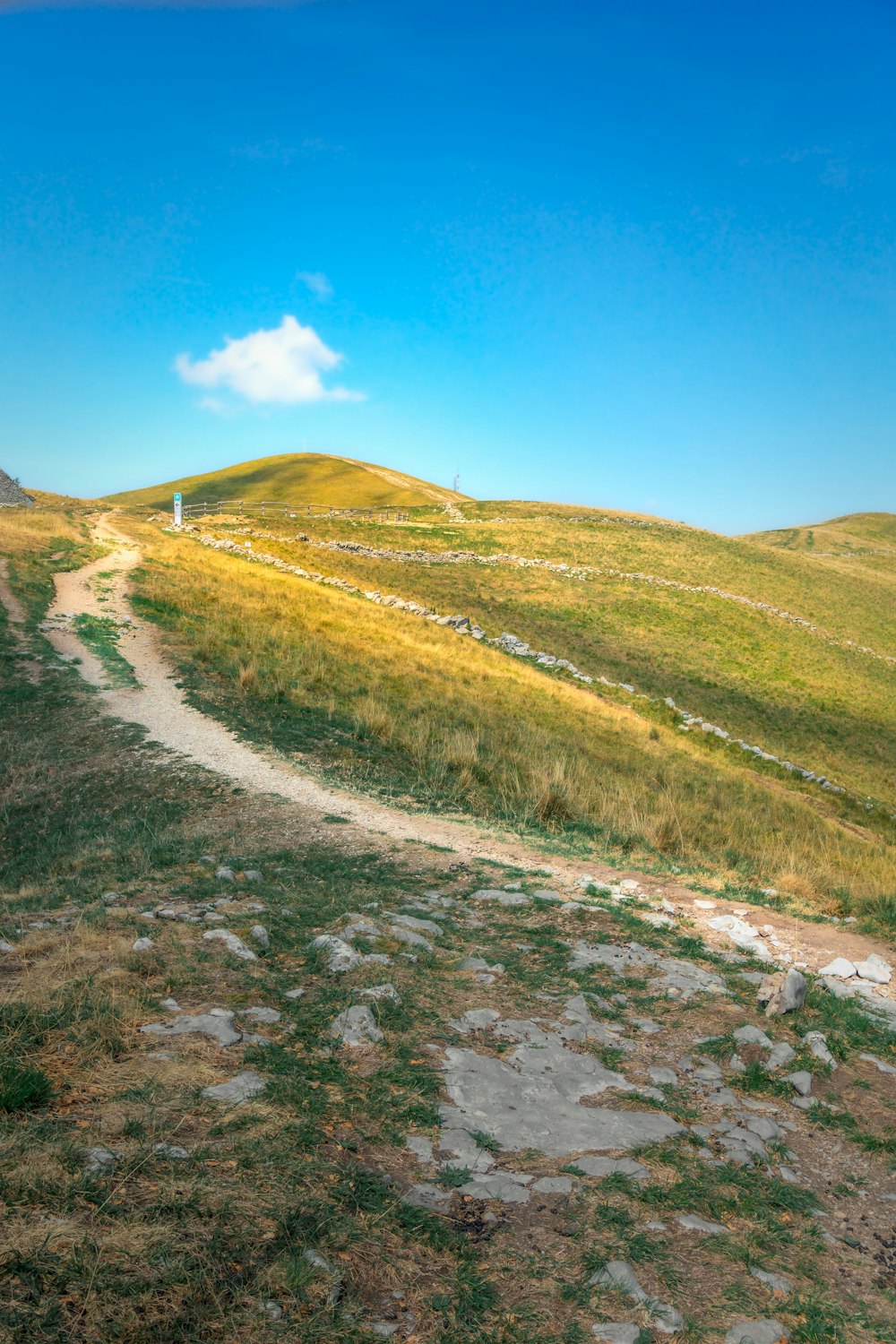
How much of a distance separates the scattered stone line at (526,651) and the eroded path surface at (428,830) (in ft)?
46.8

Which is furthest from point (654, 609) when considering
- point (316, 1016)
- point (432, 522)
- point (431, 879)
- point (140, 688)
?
point (316, 1016)

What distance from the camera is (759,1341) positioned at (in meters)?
3.09

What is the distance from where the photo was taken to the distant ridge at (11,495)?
151 feet

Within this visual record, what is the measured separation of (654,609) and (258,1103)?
40679 millimetres

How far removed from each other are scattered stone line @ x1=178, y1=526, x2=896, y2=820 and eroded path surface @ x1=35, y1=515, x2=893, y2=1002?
14260 mm

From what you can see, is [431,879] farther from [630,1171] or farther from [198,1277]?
[198,1277]

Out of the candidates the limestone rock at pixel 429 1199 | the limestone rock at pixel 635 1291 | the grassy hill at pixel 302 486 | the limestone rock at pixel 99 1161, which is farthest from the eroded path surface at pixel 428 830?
the grassy hill at pixel 302 486

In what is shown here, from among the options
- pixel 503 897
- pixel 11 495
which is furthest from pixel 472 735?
pixel 11 495

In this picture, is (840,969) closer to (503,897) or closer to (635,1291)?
(503,897)

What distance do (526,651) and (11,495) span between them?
35713mm

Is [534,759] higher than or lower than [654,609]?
lower

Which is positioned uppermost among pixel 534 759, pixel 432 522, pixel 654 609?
pixel 432 522

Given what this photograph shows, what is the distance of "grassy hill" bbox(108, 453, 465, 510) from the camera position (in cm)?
11294

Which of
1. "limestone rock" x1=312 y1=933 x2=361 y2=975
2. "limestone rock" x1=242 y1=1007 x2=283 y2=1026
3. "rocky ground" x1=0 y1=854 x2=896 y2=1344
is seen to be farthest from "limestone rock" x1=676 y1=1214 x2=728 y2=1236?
"limestone rock" x1=312 y1=933 x2=361 y2=975
